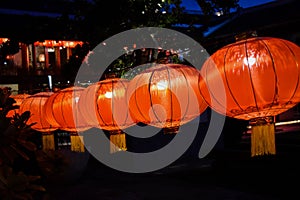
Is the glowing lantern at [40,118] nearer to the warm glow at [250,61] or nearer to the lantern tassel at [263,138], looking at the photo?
the lantern tassel at [263,138]

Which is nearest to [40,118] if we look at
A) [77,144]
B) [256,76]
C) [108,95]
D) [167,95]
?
[77,144]

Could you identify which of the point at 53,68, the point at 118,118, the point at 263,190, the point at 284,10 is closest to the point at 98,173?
the point at 263,190

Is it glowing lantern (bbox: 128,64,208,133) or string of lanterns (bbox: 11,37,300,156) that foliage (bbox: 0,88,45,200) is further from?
glowing lantern (bbox: 128,64,208,133)

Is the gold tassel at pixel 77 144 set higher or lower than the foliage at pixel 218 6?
lower

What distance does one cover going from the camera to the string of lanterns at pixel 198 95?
264 centimetres

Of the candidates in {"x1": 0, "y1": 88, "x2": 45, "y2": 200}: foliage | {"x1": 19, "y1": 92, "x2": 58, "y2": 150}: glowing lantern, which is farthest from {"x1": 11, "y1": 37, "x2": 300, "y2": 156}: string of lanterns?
{"x1": 0, "y1": 88, "x2": 45, "y2": 200}: foliage

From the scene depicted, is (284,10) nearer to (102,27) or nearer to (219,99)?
(102,27)

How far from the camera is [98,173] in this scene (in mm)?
9656

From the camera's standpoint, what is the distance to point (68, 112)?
4.81 metres

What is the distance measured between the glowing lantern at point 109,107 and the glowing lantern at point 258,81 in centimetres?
142

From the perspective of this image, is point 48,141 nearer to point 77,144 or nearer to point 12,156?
point 77,144

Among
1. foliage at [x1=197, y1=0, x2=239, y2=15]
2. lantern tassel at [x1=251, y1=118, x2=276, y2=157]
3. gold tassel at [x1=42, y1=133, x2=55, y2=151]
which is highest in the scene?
foliage at [x1=197, y1=0, x2=239, y2=15]

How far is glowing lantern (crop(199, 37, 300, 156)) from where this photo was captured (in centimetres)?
261

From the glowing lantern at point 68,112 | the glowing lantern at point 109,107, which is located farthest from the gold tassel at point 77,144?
the glowing lantern at point 109,107
